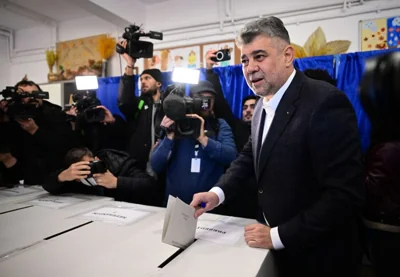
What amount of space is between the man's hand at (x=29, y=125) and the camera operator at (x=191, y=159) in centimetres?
103

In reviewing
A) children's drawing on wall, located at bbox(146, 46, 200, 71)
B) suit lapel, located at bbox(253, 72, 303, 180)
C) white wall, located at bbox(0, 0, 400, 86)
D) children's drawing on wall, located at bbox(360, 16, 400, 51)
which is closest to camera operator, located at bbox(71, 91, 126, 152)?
suit lapel, located at bbox(253, 72, 303, 180)

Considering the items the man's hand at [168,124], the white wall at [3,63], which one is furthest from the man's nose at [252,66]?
the white wall at [3,63]

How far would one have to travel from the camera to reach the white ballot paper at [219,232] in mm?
1014

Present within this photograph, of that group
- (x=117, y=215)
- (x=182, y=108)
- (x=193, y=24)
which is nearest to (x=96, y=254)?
(x=117, y=215)

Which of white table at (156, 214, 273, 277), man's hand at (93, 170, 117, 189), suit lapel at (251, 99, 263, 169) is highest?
suit lapel at (251, 99, 263, 169)

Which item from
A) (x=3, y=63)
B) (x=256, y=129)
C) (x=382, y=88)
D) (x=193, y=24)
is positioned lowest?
(x=256, y=129)

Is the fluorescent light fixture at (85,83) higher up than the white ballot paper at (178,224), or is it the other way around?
the fluorescent light fixture at (85,83)

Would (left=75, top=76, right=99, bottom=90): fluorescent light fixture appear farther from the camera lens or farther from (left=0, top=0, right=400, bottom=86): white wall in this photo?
(left=0, top=0, right=400, bottom=86): white wall

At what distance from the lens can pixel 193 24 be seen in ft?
13.5

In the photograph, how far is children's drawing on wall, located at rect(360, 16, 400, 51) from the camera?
3074mm

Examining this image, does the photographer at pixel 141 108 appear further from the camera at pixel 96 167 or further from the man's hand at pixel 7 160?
the man's hand at pixel 7 160

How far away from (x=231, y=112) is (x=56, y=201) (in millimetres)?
1615

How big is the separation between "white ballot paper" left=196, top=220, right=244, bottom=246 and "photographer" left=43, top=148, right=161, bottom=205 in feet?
2.12

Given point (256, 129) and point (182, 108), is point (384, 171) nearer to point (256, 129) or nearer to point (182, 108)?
point (256, 129)
